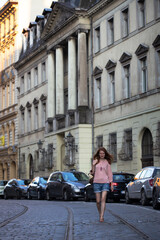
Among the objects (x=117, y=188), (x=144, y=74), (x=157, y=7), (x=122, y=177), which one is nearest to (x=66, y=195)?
(x=122, y=177)

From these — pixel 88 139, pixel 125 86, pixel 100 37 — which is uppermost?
pixel 100 37

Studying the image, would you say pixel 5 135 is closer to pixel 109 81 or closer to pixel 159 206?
pixel 109 81

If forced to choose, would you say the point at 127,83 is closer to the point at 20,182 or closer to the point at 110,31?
the point at 110,31

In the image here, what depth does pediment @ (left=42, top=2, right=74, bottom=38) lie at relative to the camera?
4799 centimetres

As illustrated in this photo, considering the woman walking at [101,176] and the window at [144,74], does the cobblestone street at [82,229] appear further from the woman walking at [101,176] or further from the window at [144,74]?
the window at [144,74]

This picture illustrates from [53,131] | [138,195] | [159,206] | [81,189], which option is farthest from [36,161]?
[159,206]

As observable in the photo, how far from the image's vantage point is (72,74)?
1860 inches

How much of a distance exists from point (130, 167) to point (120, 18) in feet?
31.2

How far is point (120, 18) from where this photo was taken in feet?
135

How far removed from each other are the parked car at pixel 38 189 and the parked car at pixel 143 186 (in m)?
11.8

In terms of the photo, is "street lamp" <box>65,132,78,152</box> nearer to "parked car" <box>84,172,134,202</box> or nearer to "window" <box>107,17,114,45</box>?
"window" <box>107,17,114,45</box>

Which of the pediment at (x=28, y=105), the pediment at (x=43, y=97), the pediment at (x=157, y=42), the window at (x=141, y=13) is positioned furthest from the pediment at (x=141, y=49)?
the pediment at (x=28, y=105)

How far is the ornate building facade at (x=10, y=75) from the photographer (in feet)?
221

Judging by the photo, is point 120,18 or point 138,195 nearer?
point 138,195
